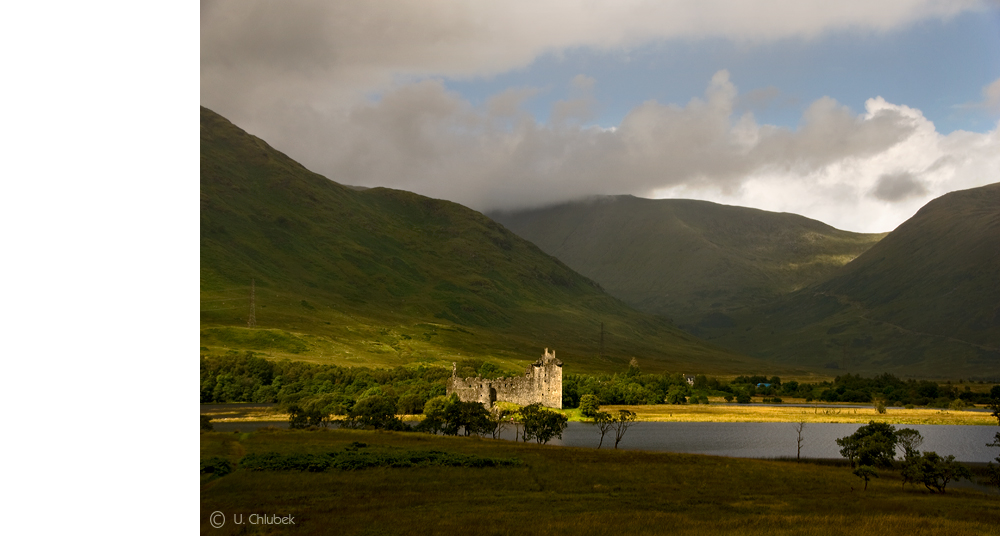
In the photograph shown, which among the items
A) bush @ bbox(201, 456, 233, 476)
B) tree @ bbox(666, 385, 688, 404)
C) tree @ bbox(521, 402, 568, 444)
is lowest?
tree @ bbox(666, 385, 688, 404)

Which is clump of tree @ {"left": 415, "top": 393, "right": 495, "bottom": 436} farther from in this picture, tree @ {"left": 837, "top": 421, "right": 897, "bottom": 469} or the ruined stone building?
tree @ {"left": 837, "top": 421, "right": 897, "bottom": 469}

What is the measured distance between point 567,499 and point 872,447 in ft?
91.8

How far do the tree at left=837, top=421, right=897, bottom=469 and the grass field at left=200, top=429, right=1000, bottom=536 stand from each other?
4.15 meters

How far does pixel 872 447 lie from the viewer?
4747 cm

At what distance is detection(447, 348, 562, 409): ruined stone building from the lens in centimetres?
9394

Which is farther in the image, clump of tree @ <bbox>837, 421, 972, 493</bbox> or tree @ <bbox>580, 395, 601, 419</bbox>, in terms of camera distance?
tree @ <bbox>580, 395, 601, 419</bbox>

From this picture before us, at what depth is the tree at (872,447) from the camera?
47344 millimetres

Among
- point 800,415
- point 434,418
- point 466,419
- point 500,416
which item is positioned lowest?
point 800,415

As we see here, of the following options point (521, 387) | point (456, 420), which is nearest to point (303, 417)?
point (456, 420)

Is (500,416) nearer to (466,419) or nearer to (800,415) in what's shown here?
(466,419)

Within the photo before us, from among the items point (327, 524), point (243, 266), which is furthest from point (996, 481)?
point (243, 266)

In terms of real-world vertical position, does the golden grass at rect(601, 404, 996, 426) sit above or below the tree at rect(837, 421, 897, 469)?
below

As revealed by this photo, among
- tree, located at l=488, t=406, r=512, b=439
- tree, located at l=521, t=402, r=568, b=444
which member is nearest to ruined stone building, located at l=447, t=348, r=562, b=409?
tree, located at l=488, t=406, r=512, b=439
